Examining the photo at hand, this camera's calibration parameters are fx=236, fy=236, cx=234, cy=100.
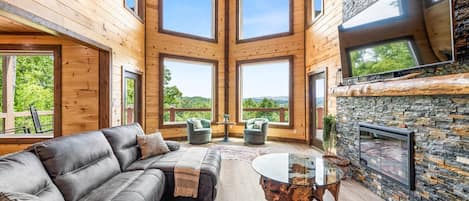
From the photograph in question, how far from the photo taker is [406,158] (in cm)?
256

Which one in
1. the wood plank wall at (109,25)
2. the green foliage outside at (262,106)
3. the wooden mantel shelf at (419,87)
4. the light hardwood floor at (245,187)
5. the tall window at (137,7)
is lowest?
the light hardwood floor at (245,187)

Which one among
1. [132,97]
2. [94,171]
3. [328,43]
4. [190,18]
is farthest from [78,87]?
[328,43]

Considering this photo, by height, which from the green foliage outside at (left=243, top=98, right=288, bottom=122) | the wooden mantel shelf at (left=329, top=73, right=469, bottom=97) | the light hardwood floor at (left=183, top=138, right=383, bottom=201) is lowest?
the light hardwood floor at (left=183, top=138, right=383, bottom=201)

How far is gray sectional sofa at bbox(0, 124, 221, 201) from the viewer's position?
5.12 ft

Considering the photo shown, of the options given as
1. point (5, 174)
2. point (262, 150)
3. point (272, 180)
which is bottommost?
point (262, 150)

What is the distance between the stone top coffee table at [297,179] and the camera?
212 cm

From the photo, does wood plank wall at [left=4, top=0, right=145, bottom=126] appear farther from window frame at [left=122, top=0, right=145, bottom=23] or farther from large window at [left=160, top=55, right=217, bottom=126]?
large window at [left=160, top=55, right=217, bottom=126]

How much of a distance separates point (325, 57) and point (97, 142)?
14.5 ft

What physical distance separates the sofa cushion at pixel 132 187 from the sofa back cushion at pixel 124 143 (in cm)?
29

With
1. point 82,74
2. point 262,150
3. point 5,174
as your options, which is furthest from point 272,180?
point 82,74

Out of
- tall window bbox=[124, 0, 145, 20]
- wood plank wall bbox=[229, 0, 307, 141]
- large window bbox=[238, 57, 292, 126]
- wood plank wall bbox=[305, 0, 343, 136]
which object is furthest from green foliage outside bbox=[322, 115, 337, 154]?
tall window bbox=[124, 0, 145, 20]

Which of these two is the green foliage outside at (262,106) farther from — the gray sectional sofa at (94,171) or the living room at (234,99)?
the gray sectional sofa at (94,171)

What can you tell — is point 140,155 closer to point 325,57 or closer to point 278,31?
point 325,57

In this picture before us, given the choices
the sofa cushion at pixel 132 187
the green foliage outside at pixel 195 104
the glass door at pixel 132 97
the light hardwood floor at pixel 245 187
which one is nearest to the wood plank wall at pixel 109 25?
the glass door at pixel 132 97
